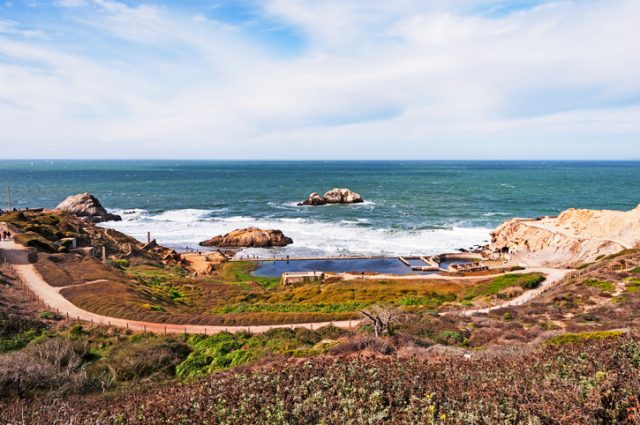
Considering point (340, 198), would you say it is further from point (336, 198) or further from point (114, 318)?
point (114, 318)

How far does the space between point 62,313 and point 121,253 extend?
2998 cm

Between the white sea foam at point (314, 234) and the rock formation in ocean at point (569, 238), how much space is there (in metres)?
7.72

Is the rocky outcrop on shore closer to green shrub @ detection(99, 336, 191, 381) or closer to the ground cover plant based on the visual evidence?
green shrub @ detection(99, 336, 191, 381)

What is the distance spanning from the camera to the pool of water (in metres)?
52.6

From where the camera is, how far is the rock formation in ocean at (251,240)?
65.9m

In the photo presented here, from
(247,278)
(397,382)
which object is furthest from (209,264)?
(397,382)

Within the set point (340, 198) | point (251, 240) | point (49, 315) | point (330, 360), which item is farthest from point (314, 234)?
point (330, 360)

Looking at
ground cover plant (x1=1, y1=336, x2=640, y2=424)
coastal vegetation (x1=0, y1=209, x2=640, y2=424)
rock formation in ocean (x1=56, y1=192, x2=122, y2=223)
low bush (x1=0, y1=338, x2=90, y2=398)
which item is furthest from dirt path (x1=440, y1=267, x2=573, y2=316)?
rock formation in ocean (x1=56, y1=192, x2=122, y2=223)

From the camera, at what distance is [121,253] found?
5322 cm

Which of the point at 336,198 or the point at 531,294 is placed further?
the point at 336,198

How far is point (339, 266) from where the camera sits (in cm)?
5494

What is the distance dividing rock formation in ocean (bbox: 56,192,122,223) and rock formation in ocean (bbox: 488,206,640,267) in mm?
79405

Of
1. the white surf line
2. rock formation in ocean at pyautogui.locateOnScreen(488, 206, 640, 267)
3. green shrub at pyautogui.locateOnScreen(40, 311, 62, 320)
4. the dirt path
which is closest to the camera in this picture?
the white surf line

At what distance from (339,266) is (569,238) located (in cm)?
3132
